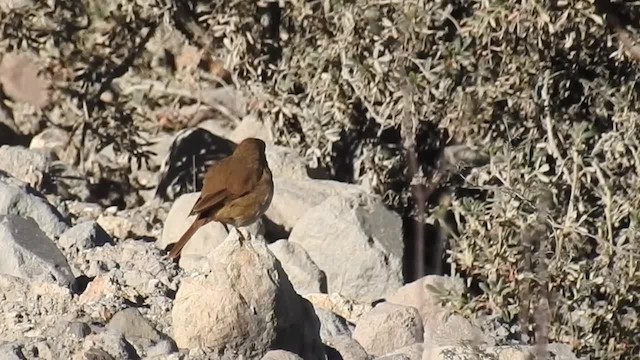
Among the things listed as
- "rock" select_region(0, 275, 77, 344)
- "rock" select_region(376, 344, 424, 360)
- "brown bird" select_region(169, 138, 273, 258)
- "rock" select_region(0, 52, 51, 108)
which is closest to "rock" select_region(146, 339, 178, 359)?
"rock" select_region(0, 275, 77, 344)

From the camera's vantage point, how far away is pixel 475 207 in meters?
7.23

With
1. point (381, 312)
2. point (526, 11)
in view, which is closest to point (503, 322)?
point (381, 312)

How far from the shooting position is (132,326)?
553 cm

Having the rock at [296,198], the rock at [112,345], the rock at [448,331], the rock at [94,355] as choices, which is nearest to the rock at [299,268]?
the rock at [448,331]

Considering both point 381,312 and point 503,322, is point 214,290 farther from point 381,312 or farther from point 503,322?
point 503,322

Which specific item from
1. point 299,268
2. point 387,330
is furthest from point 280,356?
point 299,268

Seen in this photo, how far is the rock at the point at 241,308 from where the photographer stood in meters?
5.33

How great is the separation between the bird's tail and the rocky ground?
7 centimetres

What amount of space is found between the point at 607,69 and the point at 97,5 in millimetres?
3081

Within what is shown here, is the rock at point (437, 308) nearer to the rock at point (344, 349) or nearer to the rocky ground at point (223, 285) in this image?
the rocky ground at point (223, 285)

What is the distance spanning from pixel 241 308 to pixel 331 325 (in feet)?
3.40

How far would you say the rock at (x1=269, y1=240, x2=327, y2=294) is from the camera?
718 centimetres

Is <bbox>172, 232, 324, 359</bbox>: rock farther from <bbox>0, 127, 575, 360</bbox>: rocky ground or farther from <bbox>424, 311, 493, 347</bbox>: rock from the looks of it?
<bbox>424, 311, 493, 347</bbox>: rock

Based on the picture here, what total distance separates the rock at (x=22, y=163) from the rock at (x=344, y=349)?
9.53 ft
